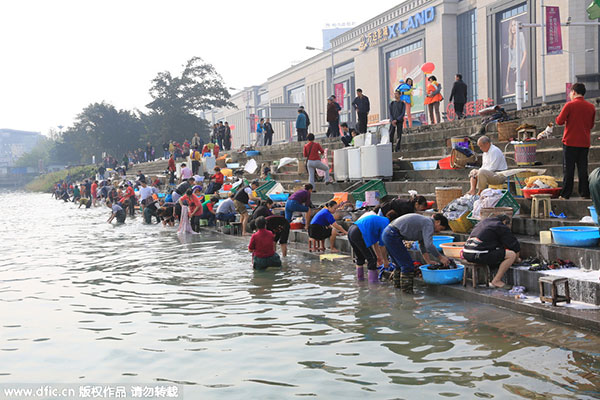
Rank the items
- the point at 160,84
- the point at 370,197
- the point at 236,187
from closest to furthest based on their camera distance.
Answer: the point at 370,197 → the point at 236,187 → the point at 160,84

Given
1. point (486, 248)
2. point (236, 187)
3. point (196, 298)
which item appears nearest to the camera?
point (486, 248)

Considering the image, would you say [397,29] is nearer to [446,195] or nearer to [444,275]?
[446,195]

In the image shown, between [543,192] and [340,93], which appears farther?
[340,93]

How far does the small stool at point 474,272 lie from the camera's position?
27.1ft

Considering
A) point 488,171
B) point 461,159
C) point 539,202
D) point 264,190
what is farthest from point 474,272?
point 264,190

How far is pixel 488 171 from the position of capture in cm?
1035

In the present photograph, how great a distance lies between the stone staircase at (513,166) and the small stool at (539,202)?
0.57ft

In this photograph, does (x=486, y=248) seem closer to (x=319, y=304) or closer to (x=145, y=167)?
(x=319, y=304)

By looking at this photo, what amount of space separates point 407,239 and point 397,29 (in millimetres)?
44142

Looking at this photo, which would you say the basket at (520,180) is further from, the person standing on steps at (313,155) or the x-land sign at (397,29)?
the x-land sign at (397,29)

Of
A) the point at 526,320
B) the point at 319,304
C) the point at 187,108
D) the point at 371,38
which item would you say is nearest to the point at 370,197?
the point at 319,304

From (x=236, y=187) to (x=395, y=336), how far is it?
14521 millimetres

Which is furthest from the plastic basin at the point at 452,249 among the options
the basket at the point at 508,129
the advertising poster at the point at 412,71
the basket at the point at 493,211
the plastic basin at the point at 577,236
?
the advertising poster at the point at 412,71

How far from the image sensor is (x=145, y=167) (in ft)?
183
